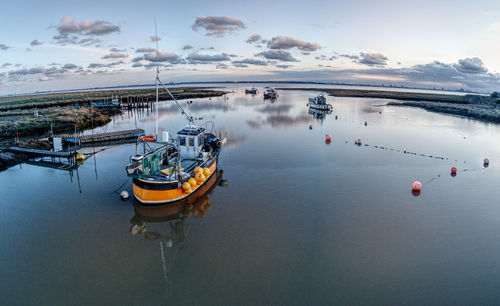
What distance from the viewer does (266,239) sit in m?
12.4

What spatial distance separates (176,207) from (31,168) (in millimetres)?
14975

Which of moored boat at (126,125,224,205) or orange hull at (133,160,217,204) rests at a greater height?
moored boat at (126,125,224,205)

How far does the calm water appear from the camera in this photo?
9.49 m

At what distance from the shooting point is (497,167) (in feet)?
75.8

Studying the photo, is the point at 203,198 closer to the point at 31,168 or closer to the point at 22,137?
the point at 31,168

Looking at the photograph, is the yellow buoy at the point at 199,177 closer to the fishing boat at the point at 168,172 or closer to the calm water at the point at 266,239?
the fishing boat at the point at 168,172

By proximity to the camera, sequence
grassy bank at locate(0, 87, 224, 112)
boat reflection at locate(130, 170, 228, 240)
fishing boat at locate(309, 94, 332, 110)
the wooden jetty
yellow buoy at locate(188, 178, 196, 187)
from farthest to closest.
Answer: grassy bank at locate(0, 87, 224, 112) → fishing boat at locate(309, 94, 332, 110) → the wooden jetty → yellow buoy at locate(188, 178, 196, 187) → boat reflection at locate(130, 170, 228, 240)

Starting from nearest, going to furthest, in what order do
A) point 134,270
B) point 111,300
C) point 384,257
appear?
point 111,300 < point 134,270 < point 384,257

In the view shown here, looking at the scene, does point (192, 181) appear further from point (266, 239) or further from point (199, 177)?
point (266, 239)

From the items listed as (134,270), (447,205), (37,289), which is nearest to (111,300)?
(134,270)

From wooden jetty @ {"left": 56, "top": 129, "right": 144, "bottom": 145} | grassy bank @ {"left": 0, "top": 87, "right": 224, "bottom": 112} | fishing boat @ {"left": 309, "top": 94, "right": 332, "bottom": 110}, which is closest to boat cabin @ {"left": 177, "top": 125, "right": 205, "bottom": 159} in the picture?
wooden jetty @ {"left": 56, "top": 129, "right": 144, "bottom": 145}

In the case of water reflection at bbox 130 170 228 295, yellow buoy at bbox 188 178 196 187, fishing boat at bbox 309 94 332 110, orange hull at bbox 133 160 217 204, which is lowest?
water reflection at bbox 130 170 228 295

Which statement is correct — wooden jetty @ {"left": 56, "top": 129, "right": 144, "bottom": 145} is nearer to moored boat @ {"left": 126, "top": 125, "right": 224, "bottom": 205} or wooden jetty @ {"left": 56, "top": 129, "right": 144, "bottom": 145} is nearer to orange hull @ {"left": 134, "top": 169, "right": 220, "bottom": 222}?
moored boat @ {"left": 126, "top": 125, "right": 224, "bottom": 205}

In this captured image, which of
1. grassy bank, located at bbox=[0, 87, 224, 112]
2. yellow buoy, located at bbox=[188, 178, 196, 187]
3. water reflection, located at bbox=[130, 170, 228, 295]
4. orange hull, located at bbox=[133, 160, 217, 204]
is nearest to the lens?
water reflection, located at bbox=[130, 170, 228, 295]
